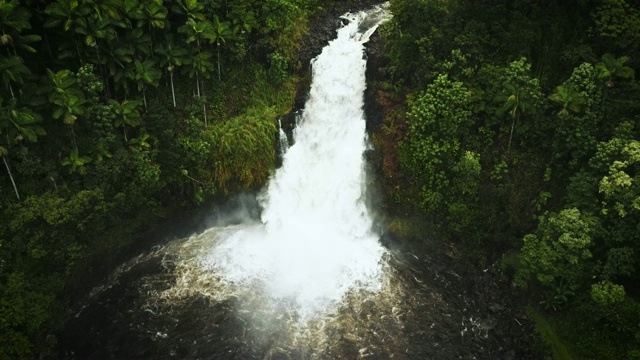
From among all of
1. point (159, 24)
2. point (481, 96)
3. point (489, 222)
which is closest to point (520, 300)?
point (489, 222)

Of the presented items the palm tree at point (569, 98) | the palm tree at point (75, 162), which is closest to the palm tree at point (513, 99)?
the palm tree at point (569, 98)

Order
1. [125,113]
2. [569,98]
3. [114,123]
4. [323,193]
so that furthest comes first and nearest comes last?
[323,193]
[114,123]
[125,113]
[569,98]

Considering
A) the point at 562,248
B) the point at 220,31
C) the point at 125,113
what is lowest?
the point at 562,248

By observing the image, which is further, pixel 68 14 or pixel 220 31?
pixel 220 31

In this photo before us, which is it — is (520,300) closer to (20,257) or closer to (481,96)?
(481,96)

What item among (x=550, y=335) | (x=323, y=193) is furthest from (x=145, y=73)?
(x=550, y=335)

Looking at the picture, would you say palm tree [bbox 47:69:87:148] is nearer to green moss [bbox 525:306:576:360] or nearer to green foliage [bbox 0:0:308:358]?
green foliage [bbox 0:0:308:358]

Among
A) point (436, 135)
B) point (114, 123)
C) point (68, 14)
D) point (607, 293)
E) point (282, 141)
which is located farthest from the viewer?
point (282, 141)

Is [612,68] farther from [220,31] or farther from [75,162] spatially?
[75,162]
